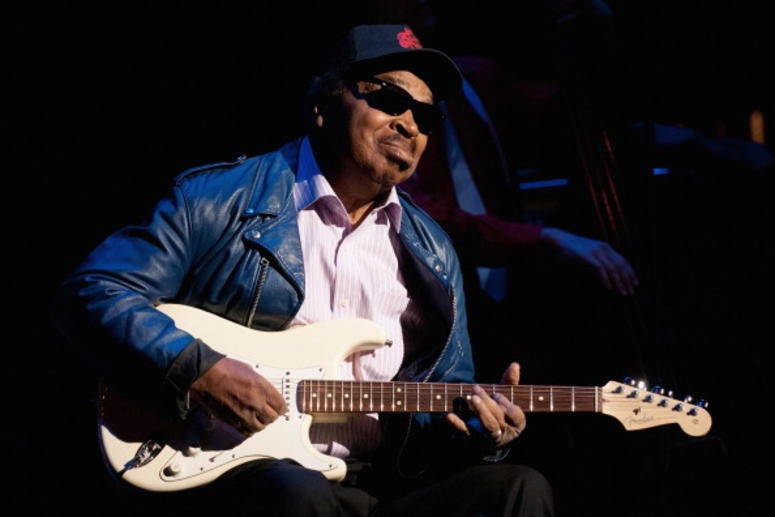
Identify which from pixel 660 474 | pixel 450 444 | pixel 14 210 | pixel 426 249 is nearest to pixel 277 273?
pixel 426 249

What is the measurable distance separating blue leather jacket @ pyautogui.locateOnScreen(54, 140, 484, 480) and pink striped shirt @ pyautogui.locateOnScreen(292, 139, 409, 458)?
76mm

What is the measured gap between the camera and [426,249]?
9.69 ft

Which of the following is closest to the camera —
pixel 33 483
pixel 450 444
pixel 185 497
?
pixel 185 497

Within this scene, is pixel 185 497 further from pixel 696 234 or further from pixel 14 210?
pixel 696 234

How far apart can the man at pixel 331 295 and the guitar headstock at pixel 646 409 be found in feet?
1.15

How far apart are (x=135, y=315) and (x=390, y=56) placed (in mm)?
1281

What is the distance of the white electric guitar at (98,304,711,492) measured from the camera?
2.23 m

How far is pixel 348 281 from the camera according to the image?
108 inches

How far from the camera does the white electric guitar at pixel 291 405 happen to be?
2230 millimetres

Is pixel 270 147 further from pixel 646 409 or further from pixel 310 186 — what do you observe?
pixel 646 409

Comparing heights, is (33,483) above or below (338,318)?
below

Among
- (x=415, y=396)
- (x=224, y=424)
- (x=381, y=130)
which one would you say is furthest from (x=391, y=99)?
(x=224, y=424)

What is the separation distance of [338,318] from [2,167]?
149 centimetres

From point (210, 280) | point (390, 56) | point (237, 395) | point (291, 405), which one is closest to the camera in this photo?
point (237, 395)
